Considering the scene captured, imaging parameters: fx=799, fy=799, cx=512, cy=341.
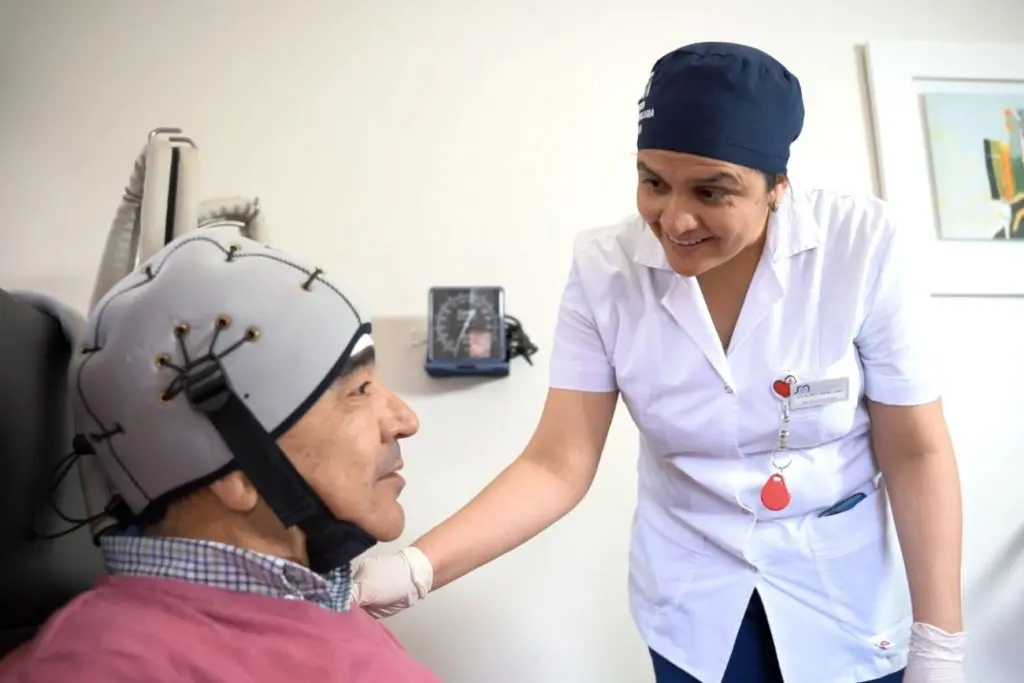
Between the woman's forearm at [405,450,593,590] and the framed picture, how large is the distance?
3.48ft

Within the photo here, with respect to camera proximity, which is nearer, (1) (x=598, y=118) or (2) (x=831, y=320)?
(2) (x=831, y=320)

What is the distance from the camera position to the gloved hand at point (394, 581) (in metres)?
1.03

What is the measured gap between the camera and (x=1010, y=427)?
1.73 metres

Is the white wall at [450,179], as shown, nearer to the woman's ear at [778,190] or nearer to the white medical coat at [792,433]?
the white medical coat at [792,433]

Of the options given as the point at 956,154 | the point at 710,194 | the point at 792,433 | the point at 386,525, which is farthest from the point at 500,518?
the point at 956,154

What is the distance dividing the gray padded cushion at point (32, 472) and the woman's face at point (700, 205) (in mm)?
747

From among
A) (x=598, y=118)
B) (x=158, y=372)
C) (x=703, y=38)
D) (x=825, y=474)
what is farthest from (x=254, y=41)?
(x=825, y=474)

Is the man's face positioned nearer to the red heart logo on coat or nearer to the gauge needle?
the red heart logo on coat

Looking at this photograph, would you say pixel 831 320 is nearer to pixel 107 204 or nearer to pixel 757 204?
pixel 757 204

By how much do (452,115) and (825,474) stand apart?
1074 mm

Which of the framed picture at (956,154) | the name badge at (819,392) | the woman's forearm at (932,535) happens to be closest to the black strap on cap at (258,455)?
the name badge at (819,392)

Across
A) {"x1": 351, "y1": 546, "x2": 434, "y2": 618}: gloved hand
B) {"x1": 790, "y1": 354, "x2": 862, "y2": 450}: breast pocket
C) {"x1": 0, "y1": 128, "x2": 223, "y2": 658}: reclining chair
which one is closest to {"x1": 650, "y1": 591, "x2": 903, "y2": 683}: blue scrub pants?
{"x1": 790, "y1": 354, "x2": 862, "y2": 450}: breast pocket

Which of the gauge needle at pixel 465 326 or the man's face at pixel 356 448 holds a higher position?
the gauge needle at pixel 465 326

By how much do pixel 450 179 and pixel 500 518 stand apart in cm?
84
